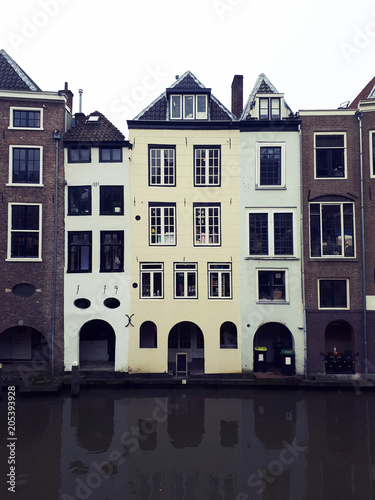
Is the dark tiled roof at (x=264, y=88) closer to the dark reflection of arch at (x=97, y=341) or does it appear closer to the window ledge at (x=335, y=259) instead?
the window ledge at (x=335, y=259)

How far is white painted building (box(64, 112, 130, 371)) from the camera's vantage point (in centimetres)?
2288

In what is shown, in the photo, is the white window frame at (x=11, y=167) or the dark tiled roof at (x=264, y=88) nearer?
the white window frame at (x=11, y=167)

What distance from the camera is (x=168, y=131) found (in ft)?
77.6

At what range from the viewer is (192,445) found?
49.1 feet

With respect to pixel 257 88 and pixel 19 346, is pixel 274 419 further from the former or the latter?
pixel 257 88

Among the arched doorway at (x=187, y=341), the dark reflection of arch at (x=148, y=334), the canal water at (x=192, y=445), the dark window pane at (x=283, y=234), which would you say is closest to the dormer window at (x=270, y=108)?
the dark window pane at (x=283, y=234)

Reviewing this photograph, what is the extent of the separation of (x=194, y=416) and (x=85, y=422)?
196 inches

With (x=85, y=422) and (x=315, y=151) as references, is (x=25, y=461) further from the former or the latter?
(x=315, y=151)

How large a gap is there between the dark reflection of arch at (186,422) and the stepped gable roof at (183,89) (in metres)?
16.7

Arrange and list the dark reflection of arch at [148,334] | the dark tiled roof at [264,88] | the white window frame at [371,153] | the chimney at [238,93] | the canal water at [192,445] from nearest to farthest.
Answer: the canal water at [192,445]
the white window frame at [371,153]
the dark tiled roof at [264,88]
the dark reflection of arch at [148,334]
the chimney at [238,93]

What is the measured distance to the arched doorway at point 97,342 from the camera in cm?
2491

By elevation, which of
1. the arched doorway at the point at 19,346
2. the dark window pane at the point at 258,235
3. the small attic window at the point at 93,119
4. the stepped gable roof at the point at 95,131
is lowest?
the arched doorway at the point at 19,346

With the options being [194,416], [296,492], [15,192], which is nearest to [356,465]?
[296,492]

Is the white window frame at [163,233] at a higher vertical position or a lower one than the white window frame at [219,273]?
higher
